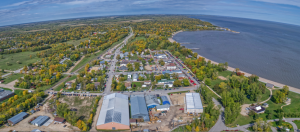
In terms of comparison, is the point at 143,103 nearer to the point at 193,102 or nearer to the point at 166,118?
the point at 166,118

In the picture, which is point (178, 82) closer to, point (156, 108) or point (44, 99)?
point (156, 108)

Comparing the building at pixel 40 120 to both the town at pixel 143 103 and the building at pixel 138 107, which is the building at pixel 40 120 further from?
the building at pixel 138 107

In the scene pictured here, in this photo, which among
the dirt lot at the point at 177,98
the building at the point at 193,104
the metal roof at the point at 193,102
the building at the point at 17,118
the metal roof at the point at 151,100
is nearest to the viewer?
the building at the point at 17,118

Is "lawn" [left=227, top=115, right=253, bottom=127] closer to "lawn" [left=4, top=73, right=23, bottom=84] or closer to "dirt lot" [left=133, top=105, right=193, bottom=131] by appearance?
"dirt lot" [left=133, top=105, right=193, bottom=131]

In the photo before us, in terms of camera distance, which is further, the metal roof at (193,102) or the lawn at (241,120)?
the metal roof at (193,102)

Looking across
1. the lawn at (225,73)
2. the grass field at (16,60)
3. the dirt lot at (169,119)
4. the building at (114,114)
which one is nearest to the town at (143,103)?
the building at (114,114)

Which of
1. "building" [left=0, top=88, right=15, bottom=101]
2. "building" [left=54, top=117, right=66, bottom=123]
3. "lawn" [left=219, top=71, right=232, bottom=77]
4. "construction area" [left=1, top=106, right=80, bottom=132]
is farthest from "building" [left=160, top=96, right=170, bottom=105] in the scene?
"building" [left=0, top=88, right=15, bottom=101]
